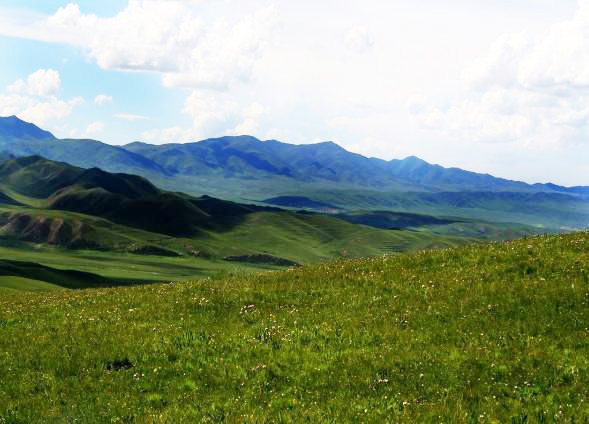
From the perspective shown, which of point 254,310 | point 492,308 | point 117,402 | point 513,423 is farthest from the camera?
point 254,310

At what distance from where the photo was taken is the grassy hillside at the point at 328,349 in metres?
13.7

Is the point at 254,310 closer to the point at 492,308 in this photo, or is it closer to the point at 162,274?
the point at 492,308

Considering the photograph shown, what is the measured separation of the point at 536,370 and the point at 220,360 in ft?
28.2

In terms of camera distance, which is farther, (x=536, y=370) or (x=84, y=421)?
(x=536, y=370)

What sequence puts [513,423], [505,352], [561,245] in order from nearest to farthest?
[513,423]
[505,352]
[561,245]

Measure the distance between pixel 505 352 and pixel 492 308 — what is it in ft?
11.3

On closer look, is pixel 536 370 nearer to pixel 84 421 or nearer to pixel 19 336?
pixel 84 421

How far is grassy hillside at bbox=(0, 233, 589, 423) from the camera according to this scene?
13.7 m

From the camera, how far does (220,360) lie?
55.1 feet

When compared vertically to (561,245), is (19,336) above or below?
below

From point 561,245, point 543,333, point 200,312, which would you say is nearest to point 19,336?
point 200,312

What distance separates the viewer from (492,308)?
19297mm

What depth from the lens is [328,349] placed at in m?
17.3

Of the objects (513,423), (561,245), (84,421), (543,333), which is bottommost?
(84,421)
